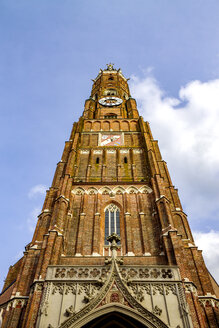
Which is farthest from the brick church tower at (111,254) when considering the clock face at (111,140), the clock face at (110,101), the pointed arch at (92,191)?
the clock face at (110,101)

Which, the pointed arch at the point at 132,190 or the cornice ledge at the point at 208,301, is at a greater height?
the pointed arch at the point at 132,190

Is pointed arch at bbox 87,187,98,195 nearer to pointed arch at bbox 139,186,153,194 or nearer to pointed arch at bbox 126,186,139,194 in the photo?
pointed arch at bbox 126,186,139,194

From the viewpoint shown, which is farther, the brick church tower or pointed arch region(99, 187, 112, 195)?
pointed arch region(99, 187, 112, 195)

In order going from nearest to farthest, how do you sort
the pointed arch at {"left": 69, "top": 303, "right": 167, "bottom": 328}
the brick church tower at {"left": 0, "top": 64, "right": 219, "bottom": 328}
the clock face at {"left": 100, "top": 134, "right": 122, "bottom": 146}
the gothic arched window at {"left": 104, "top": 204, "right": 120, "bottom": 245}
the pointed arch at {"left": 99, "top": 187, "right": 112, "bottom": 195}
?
the pointed arch at {"left": 69, "top": 303, "right": 167, "bottom": 328}, the brick church tower at {"left": 0, "top": 64, "right": 219, "bottom": 328}, the gothic arched window at {"left": 104, "top": 204, "right": 120, "bottom": 245}, the pointed arch at {"left": 99, "top": 187, "right": 112, "bottom": 195}, the clock face at {"left": 100, "top": 134, "right": 122, "bottom": 146}

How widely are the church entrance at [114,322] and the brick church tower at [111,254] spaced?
0.05m

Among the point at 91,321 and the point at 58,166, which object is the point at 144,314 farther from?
the point at 58,166

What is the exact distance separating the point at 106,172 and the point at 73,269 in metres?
10.4

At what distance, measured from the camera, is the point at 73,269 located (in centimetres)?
1462

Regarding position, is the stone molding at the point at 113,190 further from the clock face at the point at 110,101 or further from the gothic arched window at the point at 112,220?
the clock face at the point at 110,101

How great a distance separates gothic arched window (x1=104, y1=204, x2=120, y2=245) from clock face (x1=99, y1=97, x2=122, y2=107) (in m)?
19.9

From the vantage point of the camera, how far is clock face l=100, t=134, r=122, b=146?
28.1 m

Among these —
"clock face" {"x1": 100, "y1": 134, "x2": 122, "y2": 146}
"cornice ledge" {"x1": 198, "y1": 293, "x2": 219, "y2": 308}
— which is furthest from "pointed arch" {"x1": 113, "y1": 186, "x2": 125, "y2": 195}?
"cornice ledge" {"x1": 198, "y1": 293, "x2": 219, "y2": 308}

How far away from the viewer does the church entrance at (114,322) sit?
42.4 ft

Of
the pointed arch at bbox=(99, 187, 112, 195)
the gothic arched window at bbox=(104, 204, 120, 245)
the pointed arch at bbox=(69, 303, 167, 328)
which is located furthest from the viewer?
the pointed arch at bbox=(99, 187, 112, 195)
